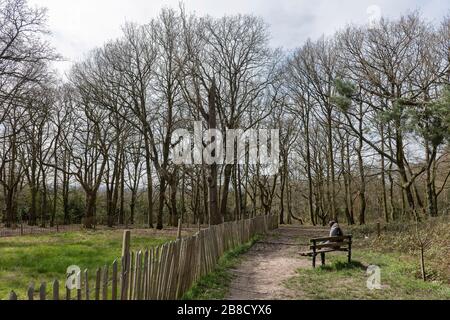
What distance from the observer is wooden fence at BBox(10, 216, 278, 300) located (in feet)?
14.8

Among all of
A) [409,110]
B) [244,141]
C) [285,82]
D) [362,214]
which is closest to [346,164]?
[362,214]

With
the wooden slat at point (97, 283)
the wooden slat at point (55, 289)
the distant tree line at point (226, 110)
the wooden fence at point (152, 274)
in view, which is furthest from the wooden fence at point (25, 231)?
the wooden slat at point (55, 289)

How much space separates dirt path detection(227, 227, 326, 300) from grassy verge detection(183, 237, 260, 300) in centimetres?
19

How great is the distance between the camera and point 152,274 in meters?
5.98

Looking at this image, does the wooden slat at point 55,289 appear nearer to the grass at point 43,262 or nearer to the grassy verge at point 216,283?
the grassy verge at point 216,283

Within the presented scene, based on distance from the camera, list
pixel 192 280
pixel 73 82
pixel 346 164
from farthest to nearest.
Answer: pixel 346 164 → pixel 73 82 → pixel 192 280

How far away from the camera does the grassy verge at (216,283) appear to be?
25.9ft

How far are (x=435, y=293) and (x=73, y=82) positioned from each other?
2710 centimetres

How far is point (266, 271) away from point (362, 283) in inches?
115

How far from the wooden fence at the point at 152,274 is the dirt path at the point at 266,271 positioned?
94 cm

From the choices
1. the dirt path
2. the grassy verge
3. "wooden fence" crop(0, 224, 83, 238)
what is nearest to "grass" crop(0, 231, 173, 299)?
the grassy verge

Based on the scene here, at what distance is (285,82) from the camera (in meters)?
33.7
